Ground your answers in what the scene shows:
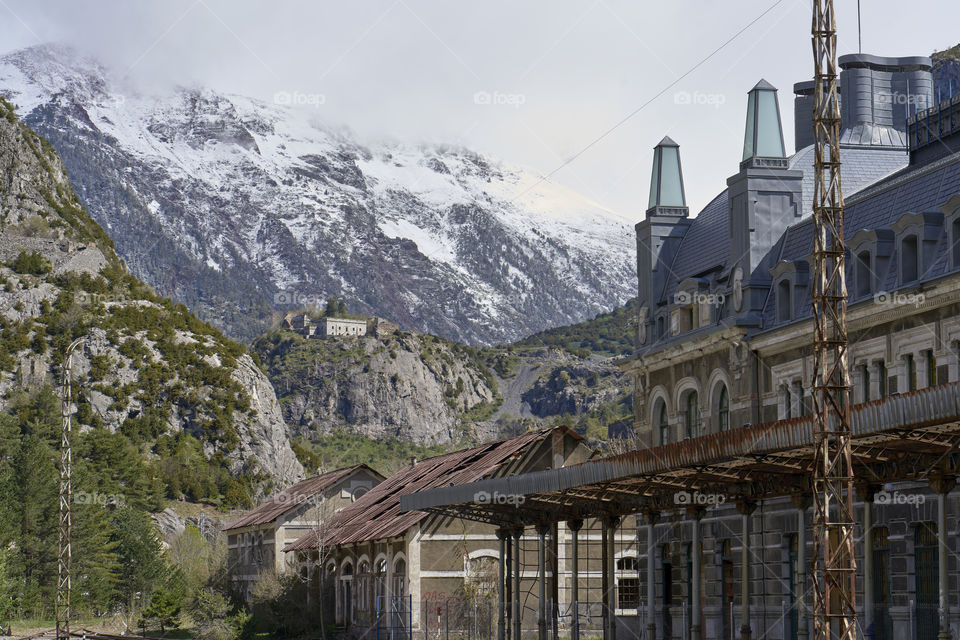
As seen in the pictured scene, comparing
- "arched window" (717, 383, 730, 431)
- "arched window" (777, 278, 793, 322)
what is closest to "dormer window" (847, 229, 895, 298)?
"arched window" (777, 278, 793, 322)

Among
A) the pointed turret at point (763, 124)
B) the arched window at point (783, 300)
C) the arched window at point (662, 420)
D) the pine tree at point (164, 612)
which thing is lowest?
the pine tree at point (164, 612)

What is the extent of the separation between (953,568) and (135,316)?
14061 centimetres

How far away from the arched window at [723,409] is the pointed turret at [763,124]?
6.92 metres

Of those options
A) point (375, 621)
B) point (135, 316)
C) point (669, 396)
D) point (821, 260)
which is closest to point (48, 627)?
point (375, 621)

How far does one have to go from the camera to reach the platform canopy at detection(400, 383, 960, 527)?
2098 cm

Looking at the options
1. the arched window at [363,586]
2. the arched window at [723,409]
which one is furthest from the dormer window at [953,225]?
the arched window at [363,586]

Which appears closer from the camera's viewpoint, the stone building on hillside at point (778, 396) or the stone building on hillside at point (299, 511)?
the stone building on hillside at point (778, 396)

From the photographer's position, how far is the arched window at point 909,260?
101ft

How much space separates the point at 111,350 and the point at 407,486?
102 m

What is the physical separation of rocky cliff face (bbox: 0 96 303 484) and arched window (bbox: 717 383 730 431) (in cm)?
11710

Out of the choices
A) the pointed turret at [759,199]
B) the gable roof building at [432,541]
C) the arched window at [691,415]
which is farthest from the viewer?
the gable roof building at [432,541]

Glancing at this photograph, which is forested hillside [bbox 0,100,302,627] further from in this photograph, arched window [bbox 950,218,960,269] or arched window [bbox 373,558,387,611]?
arched window [bbox 950,218,960,269]

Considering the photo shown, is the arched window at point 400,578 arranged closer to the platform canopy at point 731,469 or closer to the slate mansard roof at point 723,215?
the platform canopy at point 731,469

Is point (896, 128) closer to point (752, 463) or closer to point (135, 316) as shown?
point (752, 463)
